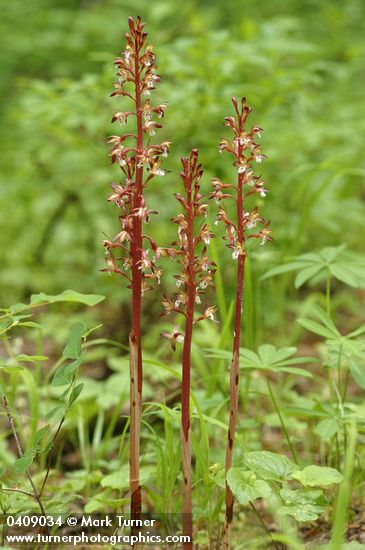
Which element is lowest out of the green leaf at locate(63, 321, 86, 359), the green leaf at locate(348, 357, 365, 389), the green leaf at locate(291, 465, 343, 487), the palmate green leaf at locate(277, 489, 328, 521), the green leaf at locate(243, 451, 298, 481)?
the palmate green leaf at locate(277, 489, 328, 521)

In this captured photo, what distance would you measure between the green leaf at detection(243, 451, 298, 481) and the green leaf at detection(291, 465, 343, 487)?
0.10ft

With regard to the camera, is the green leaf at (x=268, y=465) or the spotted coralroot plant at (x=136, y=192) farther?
the green leaf at (x=268, y=465)

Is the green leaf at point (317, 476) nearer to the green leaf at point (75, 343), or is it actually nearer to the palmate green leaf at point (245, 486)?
the palmate green leaf at point (245, 486)

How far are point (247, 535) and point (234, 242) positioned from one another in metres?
1.17

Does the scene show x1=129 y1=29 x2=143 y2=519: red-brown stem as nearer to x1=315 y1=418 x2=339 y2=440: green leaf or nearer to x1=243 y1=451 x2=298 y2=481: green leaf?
x1=243 y1=451 x2=298 y2=481: green leaf

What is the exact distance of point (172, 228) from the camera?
16.6 ft

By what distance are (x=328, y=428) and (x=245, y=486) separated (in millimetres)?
503

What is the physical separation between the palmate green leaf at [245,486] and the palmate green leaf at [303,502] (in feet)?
0.38

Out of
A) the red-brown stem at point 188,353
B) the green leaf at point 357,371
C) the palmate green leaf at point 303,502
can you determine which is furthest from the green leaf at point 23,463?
the green leaf at point 357,371

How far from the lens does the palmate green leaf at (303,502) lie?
171 cm

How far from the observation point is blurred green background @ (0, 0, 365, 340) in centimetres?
403

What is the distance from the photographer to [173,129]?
427cm

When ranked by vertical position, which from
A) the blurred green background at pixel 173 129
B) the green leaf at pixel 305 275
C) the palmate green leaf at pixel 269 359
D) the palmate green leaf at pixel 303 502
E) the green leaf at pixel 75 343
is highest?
the blurred green background at pixel 173 129

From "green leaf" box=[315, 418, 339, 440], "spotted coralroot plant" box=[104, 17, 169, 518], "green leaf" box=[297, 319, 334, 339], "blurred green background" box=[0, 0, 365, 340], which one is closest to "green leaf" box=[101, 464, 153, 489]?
"spotted coralroot plant" box=[104, 17, 169, 518]
